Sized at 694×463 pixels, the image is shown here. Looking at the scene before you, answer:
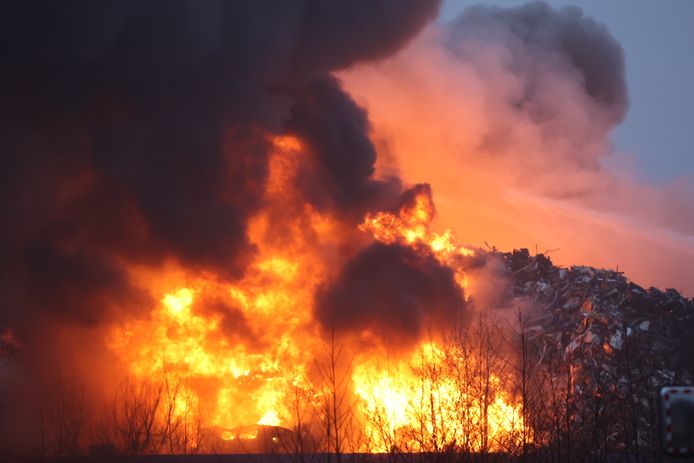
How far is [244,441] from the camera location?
874 inches

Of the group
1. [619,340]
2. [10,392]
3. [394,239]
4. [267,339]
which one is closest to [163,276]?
[267,339]

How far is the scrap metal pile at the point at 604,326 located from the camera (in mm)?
25203

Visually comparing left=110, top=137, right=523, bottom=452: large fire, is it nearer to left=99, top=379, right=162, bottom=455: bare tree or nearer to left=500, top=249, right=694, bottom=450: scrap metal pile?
left=99, top=379, right=162, bottom=455: bare tree

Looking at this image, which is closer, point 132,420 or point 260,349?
point 132,420

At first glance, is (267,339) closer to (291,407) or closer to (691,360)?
(291,407)

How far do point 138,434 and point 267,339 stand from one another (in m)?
6.26

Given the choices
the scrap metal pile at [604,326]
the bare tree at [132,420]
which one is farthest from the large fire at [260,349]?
the scrap metal pile at [604,326]

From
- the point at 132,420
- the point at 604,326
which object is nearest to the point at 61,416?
the point at 132,420

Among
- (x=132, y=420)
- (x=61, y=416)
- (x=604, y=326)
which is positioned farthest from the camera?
(x=604, y=326)

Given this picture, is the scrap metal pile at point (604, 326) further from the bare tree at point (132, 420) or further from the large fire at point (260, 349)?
the bare tree at point (132, 420)

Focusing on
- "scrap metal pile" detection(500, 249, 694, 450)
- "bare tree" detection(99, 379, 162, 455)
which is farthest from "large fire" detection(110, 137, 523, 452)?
"scrap metal pile" detection(500, 249, 694, 450)

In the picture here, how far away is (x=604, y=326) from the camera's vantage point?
28.5 m

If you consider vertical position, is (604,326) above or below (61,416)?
above

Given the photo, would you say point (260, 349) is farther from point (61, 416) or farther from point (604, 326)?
point (604, 326)
